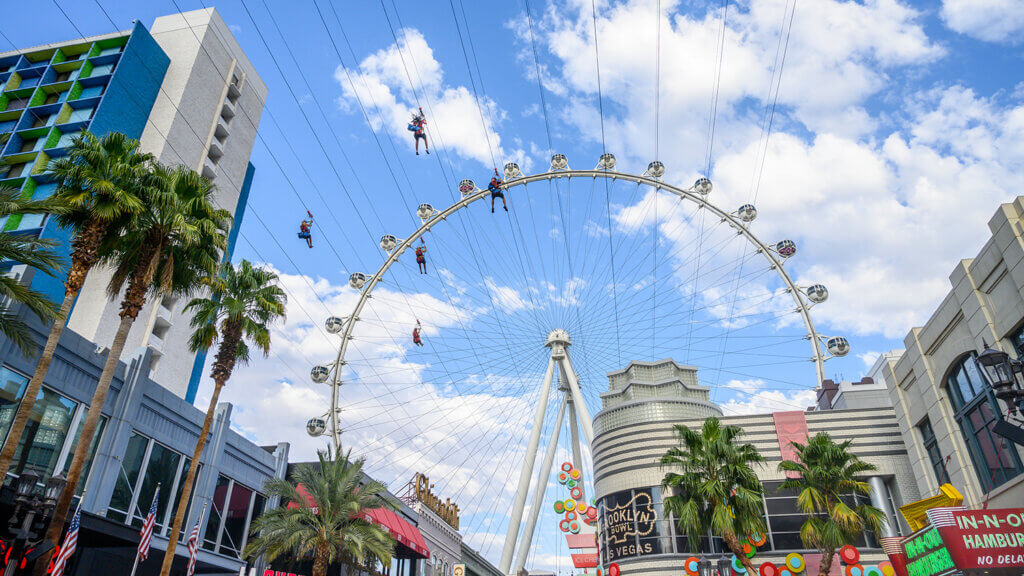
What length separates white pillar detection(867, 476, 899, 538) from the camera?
5103cm

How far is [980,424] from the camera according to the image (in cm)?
2909

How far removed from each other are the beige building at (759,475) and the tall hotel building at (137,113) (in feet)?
138

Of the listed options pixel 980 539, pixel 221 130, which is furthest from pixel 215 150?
pixel 980 539

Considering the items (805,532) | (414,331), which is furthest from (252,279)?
(805,532)

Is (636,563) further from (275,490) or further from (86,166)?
(86,166)

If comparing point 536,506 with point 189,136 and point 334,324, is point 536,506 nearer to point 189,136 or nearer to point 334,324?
point 334,324

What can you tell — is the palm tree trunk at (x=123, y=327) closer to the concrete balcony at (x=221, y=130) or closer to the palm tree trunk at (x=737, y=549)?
the palm tree trunk at (x=737, y=549)

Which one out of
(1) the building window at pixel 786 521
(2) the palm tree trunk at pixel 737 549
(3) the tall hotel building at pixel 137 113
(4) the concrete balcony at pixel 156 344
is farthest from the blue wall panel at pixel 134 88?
(1) the building window at pixel 786 521

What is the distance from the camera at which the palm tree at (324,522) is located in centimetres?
3247

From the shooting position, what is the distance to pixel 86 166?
22.7 metres

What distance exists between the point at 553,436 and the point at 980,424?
1609 inches

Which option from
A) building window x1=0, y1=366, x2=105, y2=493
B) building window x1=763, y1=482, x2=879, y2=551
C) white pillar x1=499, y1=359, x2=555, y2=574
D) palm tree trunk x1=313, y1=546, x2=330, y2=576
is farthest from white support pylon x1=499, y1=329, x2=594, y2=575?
building window x1=0, y1=366, x2=105, y2=493

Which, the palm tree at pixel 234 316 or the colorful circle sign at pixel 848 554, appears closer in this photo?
the palm tree at pixel 234 316

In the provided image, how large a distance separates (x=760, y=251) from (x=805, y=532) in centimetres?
3003
